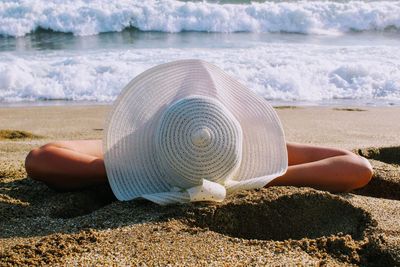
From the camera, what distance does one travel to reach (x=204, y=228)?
255 centimetres

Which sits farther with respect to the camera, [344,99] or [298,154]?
[344,99]

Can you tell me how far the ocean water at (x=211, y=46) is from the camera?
8.18 metres

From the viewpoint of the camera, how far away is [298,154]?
132 inches

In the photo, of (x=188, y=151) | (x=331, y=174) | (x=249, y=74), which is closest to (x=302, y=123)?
(x=249, y=74)

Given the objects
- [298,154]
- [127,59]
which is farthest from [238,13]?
[298,154]

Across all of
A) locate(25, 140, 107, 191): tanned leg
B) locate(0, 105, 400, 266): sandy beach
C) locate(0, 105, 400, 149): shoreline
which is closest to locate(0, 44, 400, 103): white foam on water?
locate(0, 105, 400, 149): shoreline

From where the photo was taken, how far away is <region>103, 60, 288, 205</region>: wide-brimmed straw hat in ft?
8.50

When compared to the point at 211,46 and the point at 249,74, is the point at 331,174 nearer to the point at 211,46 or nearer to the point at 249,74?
the point at 249,74

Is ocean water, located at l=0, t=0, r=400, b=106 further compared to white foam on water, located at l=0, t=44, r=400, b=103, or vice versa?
ocean water, located at l=0, t=0, r=400, b=106

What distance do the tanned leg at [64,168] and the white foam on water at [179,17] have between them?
430 inches

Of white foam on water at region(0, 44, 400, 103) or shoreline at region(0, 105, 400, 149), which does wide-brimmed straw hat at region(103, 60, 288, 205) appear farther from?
white foam on water at region(0, 44, 400, 103)

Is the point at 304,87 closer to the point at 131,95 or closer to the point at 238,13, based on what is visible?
the point at 131,95

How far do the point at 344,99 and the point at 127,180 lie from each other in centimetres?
559

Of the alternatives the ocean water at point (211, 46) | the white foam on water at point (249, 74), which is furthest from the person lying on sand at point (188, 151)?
the white foam on water at point (249, 74)
